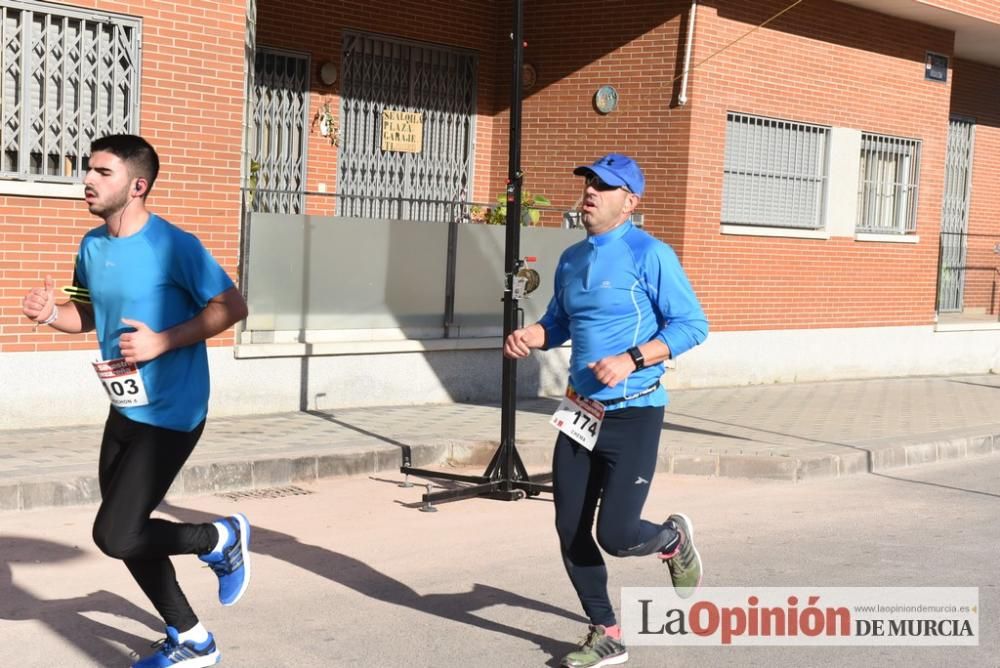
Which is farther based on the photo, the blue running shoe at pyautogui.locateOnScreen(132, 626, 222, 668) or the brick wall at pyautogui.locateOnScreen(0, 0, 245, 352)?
the brick wall at pyautogui.locateOnScreen(0, 0, 245, 352)

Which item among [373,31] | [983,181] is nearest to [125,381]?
[373,31]

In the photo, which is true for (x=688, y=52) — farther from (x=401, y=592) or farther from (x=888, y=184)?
(x=401, y=592)

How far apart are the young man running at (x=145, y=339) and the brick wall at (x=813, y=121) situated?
412 inches

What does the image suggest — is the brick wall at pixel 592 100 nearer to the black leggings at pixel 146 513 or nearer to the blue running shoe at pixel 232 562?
the blue running shoe at pixel 232 562

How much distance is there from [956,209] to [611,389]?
57.3 feet

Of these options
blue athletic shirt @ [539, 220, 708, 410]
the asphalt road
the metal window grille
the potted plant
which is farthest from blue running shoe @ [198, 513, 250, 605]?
the potted plant

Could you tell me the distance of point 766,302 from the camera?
53.1ft

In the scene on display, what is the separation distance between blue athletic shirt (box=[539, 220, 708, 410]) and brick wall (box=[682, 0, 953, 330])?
977cm

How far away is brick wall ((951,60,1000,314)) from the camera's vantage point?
2144 centimetres

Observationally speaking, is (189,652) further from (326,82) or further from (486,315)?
(326,82)

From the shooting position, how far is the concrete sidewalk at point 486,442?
901cm

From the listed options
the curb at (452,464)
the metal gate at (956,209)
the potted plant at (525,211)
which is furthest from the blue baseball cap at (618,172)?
the metal gate at (956,209)

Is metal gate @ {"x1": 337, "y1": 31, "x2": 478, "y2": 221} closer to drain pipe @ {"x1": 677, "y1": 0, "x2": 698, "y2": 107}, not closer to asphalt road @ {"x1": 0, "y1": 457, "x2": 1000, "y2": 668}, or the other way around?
drain pipe @ {"x1": 677, "y1": 0, "x2": 698, "y2": 107}

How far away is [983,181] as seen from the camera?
21797 millimetres
